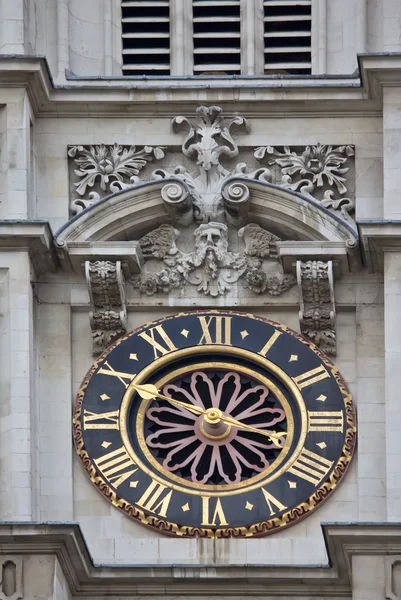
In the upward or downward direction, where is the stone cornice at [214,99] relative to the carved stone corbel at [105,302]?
upward

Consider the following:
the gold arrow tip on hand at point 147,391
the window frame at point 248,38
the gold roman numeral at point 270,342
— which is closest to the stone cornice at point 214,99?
the window frame at point 248,38

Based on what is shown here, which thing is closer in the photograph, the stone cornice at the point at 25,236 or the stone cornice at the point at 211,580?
the stone cornice at the point at 211,580

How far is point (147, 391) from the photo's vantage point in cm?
3491

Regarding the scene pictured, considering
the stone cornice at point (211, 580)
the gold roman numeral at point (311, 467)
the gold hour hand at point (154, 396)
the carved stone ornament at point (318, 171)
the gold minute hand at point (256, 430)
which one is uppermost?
the carved stone ornament at point (318, 171)

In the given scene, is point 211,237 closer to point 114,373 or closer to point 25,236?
point 114,373

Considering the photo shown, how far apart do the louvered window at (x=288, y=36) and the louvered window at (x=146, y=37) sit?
0.99 metres

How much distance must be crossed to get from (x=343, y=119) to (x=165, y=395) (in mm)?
3281

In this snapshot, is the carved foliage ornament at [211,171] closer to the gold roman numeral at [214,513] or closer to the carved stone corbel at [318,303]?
the carved stone corbel at [318,303]

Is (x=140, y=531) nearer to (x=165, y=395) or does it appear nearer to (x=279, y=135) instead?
(x=165, y=395)

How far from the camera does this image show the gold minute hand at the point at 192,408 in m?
34.7

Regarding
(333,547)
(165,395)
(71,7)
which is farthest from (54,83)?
(333,547)

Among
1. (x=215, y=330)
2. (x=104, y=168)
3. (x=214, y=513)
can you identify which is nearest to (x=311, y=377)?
(x=215, y=330)

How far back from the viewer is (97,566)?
33844mm

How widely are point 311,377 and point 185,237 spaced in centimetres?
191
